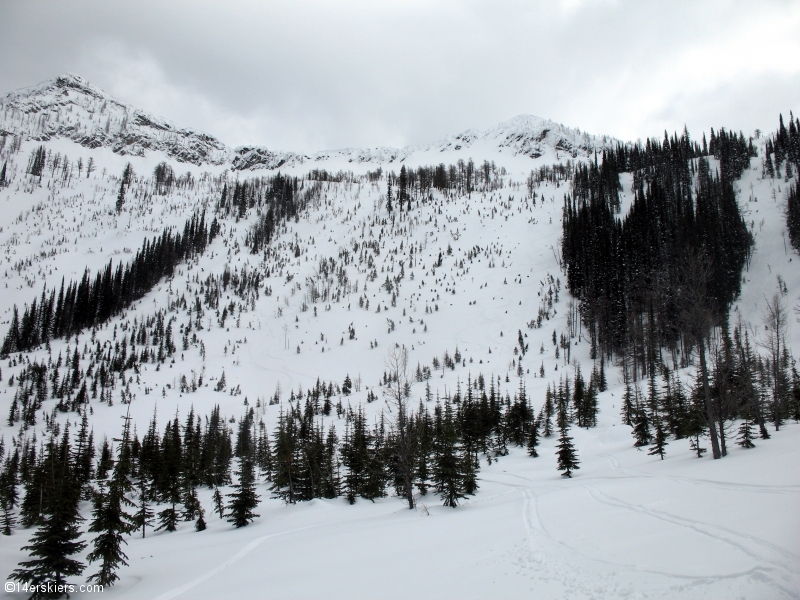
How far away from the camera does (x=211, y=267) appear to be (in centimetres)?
15350

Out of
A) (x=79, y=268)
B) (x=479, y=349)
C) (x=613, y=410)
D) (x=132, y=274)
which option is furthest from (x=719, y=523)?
(x=79, y=268)

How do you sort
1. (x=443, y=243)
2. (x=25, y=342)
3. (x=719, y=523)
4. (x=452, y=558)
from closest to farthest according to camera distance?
(x=719, y=523)
(x=452, y=558)
(x=25, y=342)
(x=443, y=243)

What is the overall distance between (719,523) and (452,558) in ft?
24.1

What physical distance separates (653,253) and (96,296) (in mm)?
169558

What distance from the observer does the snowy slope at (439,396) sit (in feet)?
31.5

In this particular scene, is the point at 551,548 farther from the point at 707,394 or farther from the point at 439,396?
the point at 439,396

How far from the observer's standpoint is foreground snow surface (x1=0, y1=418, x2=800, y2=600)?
26.1ft

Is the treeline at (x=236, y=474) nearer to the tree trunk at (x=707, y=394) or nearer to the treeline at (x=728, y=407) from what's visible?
the treeline at (x=728, y=407)

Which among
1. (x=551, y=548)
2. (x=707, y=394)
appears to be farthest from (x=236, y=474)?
(x=707, y=394)

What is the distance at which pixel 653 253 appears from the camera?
88.2 m

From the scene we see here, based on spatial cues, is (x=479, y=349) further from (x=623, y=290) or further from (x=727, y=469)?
(x=727, y=469)

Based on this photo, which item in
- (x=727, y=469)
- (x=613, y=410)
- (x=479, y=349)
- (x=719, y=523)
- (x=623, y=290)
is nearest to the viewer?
(x=719, y=523)

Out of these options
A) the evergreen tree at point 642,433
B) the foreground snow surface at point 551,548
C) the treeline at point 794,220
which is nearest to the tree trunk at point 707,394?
the foreground snow surface at point 551,548

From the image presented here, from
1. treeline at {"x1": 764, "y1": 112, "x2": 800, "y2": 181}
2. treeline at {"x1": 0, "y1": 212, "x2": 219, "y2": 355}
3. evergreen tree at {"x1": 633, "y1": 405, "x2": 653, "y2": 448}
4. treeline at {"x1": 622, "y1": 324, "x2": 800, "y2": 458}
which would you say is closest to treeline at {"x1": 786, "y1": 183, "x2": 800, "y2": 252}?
treeline at {"x1": 764, "y1": 112, "x2": 800, "y2": 181}
